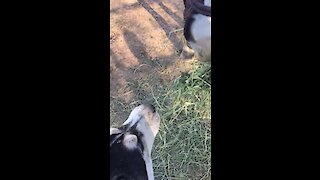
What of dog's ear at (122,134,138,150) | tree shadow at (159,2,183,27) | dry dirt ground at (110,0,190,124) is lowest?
dog's ear at (122,134,138,150)

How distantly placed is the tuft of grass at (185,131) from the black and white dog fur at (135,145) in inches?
0.8

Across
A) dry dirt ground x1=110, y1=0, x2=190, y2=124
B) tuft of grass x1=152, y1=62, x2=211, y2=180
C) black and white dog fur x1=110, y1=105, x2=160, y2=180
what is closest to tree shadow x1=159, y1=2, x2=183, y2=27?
dry dirt ground x1=110, y1=0, x2=190, y2=124

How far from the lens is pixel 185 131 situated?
1561 millimetres

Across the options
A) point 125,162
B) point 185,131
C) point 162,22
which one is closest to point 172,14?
point 162,22

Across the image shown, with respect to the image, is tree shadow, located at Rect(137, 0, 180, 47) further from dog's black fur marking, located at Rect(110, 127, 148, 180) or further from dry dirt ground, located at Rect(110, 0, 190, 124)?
dog's black fur marking, located at Rect(110, 127, 148, 180)

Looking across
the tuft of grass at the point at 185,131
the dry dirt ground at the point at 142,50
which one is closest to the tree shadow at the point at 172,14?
the dry dirt ground at the point at 142,50

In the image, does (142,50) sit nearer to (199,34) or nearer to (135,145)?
(199,34)

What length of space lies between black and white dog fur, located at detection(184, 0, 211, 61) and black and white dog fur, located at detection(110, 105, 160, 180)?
0.21m

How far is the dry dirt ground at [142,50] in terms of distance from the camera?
1.56 meters

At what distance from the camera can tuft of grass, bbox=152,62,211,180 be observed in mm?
1551

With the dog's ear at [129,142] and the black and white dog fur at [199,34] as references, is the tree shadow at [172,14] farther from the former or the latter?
the dog's ear at [129,142]
